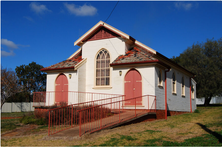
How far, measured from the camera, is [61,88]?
17.2 meters

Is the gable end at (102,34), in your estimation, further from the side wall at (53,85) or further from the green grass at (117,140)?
the green grass at (117,140)

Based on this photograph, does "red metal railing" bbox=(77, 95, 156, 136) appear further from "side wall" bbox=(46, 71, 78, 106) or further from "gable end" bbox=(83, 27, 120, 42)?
"gable end" bbox=(83, 27, 120, 42)

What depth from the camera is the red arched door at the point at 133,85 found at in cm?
1465

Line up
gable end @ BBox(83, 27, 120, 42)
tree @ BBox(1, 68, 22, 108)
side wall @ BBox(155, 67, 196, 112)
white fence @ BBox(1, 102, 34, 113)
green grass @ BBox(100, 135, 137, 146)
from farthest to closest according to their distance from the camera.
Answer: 1. white fence @ BBox(1, 102, 34, 113)
2. tree @ BBox(1, 68, 22, 108)
3. gable end @ BBox(83, 27, 120, 42)
4. side wall @ BBox(155, 67, 196, 112)
5. green grass @ BBox(100, 135, 137, 146)

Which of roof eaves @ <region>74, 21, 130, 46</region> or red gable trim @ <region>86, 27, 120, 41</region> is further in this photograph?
red gable trim @ <region>86, 27, 120, 41</region>

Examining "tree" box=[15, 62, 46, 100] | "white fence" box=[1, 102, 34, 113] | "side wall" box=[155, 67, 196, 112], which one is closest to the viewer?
"side wall" box=[155, 67, 196, 112]

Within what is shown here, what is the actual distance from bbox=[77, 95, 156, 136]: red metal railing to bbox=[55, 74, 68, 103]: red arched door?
167 inches

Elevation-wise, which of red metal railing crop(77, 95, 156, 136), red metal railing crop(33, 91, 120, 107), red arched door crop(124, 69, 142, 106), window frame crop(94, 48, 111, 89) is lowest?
red metal railing crop(77, 95, 156, 136)

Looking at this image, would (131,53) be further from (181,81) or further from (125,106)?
(181,81)

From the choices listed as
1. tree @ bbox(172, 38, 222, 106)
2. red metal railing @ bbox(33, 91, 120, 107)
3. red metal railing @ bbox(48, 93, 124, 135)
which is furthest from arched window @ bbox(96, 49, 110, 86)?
tree @ bbox(172, 38, 222, 106)

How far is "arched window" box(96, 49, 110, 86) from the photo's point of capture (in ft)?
53.9

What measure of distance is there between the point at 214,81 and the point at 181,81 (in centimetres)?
1187

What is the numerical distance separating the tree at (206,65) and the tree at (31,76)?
27.3 m

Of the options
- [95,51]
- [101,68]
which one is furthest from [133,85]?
[95,51]
